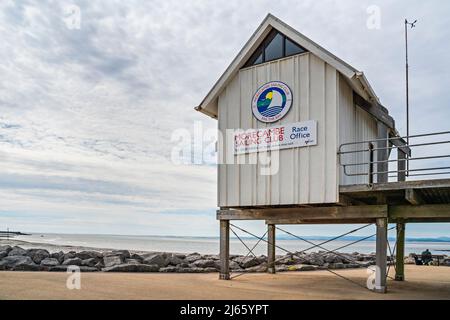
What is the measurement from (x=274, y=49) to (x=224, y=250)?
632cm

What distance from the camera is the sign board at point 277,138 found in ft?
43.1

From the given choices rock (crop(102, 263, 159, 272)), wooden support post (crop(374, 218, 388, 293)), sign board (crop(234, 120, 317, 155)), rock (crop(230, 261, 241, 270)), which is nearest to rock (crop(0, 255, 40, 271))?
rock (crop(102, 263, 159, 272))

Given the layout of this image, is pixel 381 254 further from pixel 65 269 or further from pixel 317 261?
pixel 317 261

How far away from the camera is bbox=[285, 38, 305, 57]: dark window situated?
1372 cm

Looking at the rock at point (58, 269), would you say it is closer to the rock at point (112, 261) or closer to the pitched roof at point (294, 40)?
the rock at point (112, 261)

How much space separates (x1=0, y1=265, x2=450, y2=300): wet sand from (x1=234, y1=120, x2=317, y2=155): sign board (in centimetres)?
386

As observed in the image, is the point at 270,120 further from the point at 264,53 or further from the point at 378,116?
the point at 378,116

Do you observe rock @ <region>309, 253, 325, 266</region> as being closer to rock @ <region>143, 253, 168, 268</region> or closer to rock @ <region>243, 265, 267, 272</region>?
rock @ <region>243, 265, 267, 272</region>

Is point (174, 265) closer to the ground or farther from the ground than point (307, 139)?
closer to the ground

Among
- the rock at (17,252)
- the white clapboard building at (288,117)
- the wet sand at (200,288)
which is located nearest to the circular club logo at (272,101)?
the white clapboard building at (288,117)

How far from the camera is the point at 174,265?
20.7 meters
